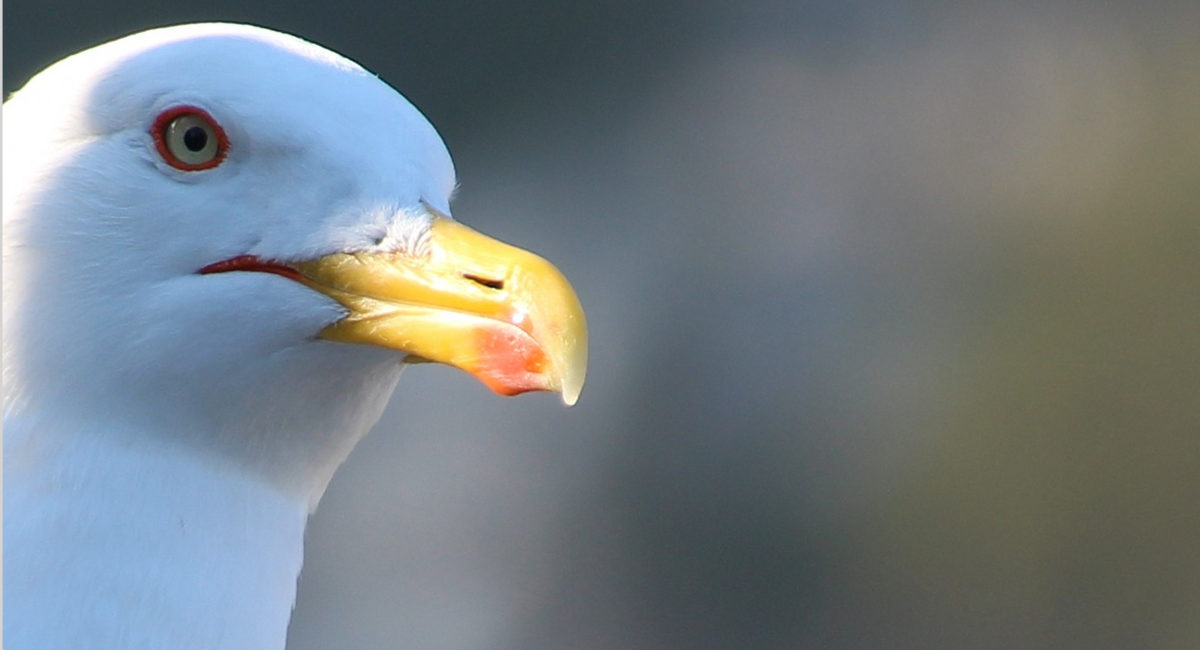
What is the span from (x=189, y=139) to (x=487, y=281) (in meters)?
0.14

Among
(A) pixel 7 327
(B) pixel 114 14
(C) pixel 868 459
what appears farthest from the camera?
(C) pixel 868 459

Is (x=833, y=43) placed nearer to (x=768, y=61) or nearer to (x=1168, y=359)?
(x=768, y=61)

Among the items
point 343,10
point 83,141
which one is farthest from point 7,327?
point 343,10

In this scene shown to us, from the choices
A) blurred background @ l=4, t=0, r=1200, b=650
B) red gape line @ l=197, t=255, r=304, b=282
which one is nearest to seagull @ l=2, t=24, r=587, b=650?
red gape line @ l=197, t=255, r=304, b=282

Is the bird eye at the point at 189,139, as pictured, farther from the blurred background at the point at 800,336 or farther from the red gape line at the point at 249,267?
the blurred background at the point at 800,336

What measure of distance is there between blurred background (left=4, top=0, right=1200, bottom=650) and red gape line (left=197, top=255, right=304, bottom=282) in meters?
1.52

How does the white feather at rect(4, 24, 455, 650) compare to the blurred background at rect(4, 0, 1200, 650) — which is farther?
the blurred background at rect(4, 0, 1200, 650)

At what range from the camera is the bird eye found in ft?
1.93

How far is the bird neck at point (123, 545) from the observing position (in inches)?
22.5

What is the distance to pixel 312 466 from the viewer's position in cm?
64

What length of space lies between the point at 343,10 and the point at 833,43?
31.5 inches

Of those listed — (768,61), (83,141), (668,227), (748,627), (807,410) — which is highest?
(768,61)

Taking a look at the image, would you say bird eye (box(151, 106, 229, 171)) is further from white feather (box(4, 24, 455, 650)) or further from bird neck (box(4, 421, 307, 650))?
bird neck (box(4, 421, 307, 650))

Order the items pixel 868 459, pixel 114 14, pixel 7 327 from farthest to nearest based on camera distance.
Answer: pixel 868 459 → pixel 114 14 → pixel 7 327
